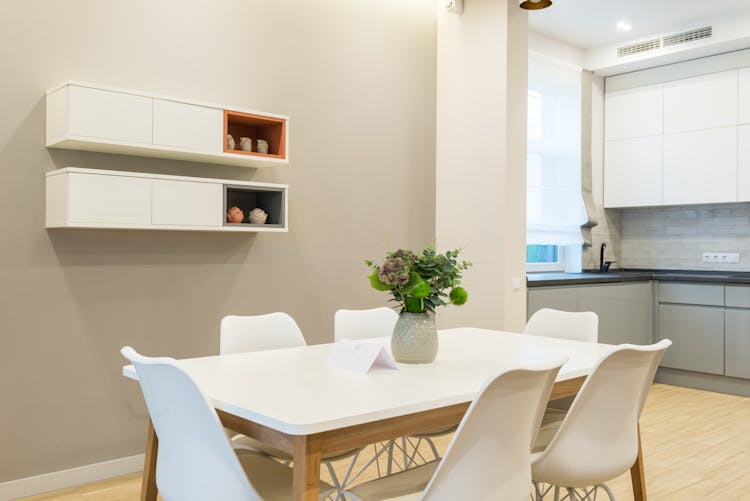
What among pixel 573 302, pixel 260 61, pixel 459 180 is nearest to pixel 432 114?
pixel 459 180

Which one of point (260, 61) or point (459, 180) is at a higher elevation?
point (260, 61)

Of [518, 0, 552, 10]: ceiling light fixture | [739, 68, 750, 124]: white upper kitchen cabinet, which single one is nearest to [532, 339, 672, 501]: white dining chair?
[518, 0, 552, 10]: ceiling light fixture

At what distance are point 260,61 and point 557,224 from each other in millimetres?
3104

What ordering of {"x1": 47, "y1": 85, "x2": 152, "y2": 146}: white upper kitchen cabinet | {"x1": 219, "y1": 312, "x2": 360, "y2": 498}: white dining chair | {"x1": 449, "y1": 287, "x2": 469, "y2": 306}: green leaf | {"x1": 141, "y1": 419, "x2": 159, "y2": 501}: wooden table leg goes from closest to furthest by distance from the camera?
{"x1": 141, "y1": 419, "x2": 159, "y2": 501}: wooden table leg, {"x1": 449, "y1": 287, "x2": 469, "y2": 306}: green leaf, {"x1": 219, "y1": 312, "x2": 360, "y2": 498}: white dining chair, {"x1": 47, "y1": 85, "x2": 152, "y2": 146}: white upper kitchen cabinet

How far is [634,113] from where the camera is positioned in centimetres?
613

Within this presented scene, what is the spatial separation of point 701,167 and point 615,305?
1.40m

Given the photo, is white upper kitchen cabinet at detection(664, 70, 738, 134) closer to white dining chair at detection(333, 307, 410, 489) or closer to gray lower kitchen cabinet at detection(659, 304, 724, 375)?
gray lower kitchen cabinet at detection(659, 304, 724, 375)

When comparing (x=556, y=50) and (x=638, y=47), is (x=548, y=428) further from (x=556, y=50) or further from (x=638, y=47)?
(x=638, y=47)

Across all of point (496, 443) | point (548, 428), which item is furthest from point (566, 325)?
point (496, 443)

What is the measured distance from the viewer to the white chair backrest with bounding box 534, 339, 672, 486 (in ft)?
6.57

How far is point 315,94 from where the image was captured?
4.14 m

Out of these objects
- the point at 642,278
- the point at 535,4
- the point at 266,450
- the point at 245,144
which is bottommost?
the point at 266,450

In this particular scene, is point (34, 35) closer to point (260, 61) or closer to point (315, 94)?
point (260, 61)

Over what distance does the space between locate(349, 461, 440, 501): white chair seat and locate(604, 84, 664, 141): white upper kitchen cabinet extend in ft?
15.8
